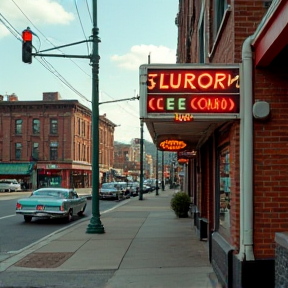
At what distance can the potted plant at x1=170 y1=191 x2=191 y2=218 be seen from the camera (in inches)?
761

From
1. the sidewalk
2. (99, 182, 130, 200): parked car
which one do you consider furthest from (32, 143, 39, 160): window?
the sidewalk

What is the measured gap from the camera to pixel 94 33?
14.4 metres

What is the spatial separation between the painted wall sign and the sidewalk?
110 inches

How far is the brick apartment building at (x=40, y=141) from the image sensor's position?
200ft

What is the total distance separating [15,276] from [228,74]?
5.07 metres

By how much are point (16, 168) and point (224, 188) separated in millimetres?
56658

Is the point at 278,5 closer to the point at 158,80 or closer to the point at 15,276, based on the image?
the point at 158,80

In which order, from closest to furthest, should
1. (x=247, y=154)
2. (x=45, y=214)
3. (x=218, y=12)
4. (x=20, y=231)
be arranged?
1. (x=247, y=154)
2. (x=218, y=12)
3. (x=20, y=231)
4. (x=45, y=214)

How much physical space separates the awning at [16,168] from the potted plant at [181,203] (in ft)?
145

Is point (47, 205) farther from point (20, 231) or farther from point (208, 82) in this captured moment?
point (208, 82)

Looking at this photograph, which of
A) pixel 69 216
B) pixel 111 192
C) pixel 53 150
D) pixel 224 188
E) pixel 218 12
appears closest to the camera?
pixel 224 188

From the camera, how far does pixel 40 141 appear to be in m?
62.0

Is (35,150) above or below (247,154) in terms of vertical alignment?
above

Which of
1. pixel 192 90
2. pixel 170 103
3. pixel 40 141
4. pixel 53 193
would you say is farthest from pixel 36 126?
pixel 192 90
